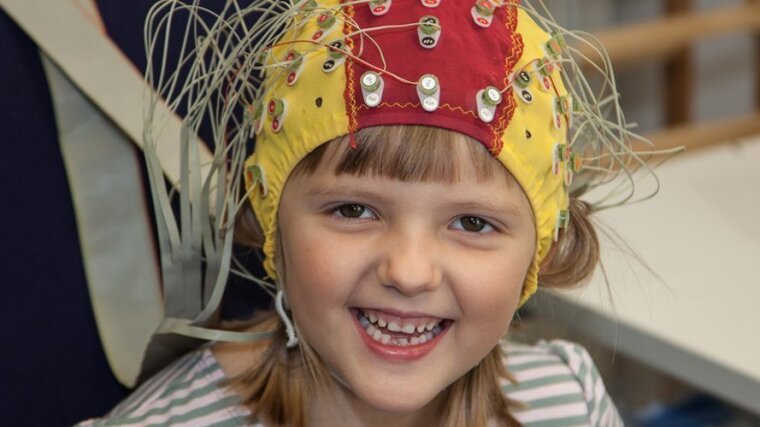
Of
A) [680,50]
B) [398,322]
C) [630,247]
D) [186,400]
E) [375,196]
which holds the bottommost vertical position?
[680,50]

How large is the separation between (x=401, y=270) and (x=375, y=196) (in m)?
0.06

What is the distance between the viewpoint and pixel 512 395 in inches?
45.9

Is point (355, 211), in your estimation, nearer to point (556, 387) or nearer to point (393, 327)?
point (393, 327)

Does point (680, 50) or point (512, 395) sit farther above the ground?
point (512, 395)

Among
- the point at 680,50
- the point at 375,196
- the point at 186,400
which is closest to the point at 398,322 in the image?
the point at 375,196

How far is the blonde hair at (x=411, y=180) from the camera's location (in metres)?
0.88

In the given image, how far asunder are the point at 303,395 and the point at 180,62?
32 centimetres

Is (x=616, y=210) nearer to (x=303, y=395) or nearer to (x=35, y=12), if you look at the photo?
(x=303, y=395)

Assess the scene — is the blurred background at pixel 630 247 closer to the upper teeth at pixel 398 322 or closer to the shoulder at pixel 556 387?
the shoulder at pixel 556 387

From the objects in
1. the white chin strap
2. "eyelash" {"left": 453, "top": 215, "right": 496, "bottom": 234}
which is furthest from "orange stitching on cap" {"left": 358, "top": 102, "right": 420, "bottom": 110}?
the white chin strap

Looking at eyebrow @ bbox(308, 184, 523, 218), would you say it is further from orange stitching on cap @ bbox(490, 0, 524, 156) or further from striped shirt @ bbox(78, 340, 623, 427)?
striped shirt @ bbox(78, 340, 623, 427)

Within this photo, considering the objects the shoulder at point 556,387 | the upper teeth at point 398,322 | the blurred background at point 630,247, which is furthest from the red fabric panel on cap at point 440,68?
the shoulder at point 556,387

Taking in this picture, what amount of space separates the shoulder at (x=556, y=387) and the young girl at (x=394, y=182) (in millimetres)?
192

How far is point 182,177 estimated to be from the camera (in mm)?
981
